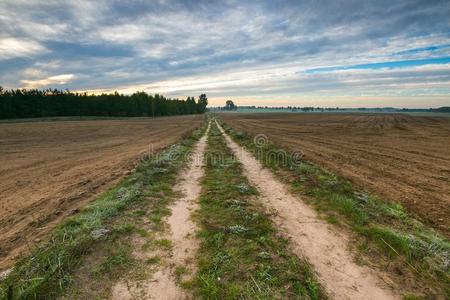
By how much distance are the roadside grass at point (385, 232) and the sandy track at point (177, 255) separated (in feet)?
12.4

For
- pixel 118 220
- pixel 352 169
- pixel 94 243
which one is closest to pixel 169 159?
pixel 118 220

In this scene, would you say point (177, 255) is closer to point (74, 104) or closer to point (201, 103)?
point (74, 104)

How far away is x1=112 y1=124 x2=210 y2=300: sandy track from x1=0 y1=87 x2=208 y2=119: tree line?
282 ft

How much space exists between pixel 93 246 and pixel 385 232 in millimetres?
6700

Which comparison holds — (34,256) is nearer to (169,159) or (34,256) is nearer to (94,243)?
(94,243)

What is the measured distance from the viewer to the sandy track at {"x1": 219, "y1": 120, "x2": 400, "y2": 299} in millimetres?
4207

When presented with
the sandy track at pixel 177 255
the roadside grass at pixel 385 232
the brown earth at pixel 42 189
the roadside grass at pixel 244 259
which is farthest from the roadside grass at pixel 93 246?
the roadside grass at pixel 385 232

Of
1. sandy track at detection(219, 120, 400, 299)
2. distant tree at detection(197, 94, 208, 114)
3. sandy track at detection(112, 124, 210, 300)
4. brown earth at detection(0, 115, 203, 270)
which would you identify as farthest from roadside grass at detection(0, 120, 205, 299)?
distant tree at detection(197, 94, 208, 114)

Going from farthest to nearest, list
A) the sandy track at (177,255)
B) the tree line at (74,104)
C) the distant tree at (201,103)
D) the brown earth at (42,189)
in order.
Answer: the distant tree at (201,103), the tree line at (74,104), the brown earth at (42,189), the sandy track at (177,255)

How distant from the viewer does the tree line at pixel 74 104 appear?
71375 mm

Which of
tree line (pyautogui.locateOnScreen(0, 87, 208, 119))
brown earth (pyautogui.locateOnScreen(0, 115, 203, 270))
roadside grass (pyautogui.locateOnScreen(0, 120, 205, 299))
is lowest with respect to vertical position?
brown earth (pyautogui.locateOnScreen(0, 115, 203, 270))

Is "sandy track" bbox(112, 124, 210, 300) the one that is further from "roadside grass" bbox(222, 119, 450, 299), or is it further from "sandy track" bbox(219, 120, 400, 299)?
"roadside grass" bbox(222, 119, 450, 299)

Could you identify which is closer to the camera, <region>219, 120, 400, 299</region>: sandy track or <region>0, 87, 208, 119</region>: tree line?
<region>219, 120, 400, 299</region>: sandy track

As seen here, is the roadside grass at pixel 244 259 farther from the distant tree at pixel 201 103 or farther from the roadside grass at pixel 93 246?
the distant tree at pixel 201 103
